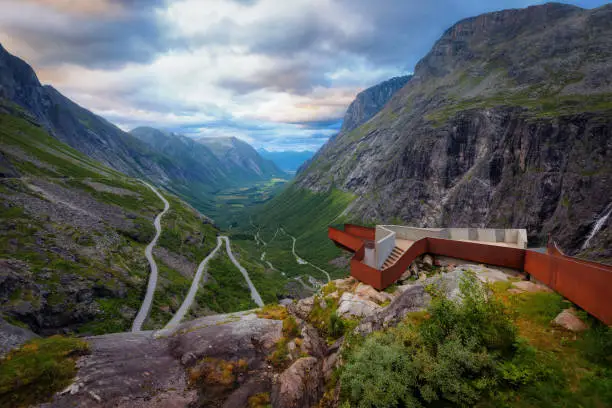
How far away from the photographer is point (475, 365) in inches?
396

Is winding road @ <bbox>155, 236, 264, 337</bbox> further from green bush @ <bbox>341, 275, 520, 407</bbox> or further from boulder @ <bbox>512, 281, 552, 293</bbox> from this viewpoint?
boulder @ <bbox>512, 281, 552, 293</bbox>

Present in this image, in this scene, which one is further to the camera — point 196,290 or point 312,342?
point 196,290

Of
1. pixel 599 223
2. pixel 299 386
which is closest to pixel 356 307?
pixel 299 386

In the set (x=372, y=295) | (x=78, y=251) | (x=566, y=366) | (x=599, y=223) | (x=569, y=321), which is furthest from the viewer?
(x=599, y=223)

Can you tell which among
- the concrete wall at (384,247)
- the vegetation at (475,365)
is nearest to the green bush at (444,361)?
the vegetation at (475,365)

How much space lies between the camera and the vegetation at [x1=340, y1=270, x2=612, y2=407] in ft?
30.6

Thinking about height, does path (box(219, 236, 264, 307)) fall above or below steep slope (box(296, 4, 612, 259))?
below

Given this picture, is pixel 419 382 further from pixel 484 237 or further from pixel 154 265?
pixel 154 265

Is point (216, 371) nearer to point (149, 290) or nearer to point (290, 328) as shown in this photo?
point (290, 328)

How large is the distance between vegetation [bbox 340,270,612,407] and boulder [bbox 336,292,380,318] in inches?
223

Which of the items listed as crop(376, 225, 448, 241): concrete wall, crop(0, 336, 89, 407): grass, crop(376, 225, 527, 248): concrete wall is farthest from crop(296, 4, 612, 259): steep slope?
crop(0, 336, 89, 407): grass

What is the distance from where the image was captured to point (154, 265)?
8244 cm

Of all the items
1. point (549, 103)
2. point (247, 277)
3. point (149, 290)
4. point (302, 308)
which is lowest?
point (247, 277)

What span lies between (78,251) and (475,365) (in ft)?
259
